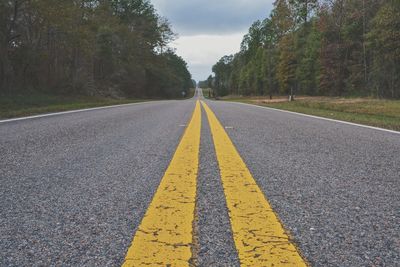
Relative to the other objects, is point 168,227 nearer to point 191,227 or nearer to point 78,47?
point 191,227

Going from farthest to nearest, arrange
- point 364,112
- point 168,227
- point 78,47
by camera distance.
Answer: point 78,47
point 364,112
point 168,227

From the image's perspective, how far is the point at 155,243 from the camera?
1.34m

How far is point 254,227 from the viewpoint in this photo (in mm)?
1501

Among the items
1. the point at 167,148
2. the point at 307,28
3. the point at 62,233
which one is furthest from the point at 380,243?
the point at 307,28

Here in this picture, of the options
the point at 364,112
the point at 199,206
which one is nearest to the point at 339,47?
the point at 364,112

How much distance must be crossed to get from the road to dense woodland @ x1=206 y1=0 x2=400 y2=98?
2321 cm

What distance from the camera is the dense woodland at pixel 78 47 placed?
18.3m

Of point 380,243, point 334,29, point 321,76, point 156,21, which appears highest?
point 156,21

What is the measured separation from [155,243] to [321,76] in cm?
4369

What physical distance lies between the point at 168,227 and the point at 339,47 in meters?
42.2

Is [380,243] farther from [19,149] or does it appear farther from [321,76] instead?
[321,76]

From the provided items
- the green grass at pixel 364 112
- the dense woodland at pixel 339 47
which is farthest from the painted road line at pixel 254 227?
the dense woodland at pixel 339 47

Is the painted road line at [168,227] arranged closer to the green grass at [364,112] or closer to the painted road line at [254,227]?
the painted road line at [254,227]

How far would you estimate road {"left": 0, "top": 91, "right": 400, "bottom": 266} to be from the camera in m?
1.30
